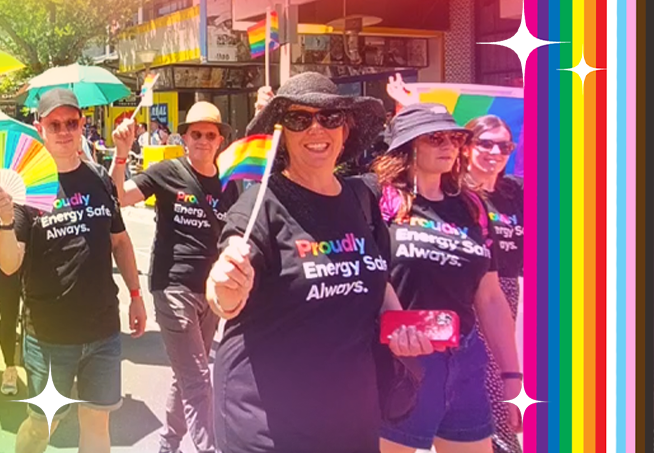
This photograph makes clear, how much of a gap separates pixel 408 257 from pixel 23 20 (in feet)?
4.69

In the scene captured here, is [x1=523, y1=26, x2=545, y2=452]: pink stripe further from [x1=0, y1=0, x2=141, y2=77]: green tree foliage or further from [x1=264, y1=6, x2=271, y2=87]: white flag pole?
[x1=0, y1=0, x2=141, y2=77]: green tree foliage

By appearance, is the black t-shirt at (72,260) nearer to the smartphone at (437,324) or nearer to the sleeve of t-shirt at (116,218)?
the sleeve of t-shirt at (116,218)

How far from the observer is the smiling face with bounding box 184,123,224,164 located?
2.69 m

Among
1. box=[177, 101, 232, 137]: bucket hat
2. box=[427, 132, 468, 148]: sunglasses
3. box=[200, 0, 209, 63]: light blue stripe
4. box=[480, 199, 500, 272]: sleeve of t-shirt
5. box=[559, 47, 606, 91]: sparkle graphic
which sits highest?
box=[200, 0, 209, 63]: light blue stripe

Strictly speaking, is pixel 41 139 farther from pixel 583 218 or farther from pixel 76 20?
pixel 583 218

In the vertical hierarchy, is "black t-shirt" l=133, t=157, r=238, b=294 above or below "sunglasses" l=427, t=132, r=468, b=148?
below

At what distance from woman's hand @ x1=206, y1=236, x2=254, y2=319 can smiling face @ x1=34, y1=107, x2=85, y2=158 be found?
37.0 inches

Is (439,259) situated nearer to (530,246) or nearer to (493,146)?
(530,246)

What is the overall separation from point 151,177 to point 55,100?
45 centimetres

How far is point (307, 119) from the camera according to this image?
2.05 metres

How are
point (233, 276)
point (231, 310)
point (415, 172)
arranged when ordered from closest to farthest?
point (233, 276), point (231, 310), point (415, 172)

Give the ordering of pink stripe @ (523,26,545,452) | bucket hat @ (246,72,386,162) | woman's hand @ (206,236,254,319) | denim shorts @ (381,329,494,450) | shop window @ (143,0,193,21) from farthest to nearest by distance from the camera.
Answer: shop window @ (143,0,193,21) < denim shorts @ (381,329,494,450) < pink stripe @ (523,26,545,452) < bucket hat @ (246,72,386,162) < woman's hand @ (206,236,254,319)

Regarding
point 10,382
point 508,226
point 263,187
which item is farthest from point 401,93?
point 10,382

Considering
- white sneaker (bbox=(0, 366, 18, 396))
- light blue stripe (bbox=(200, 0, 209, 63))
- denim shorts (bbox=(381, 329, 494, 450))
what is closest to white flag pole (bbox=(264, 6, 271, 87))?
light blue stripe (bbox=(200, 0, 209, 63))
